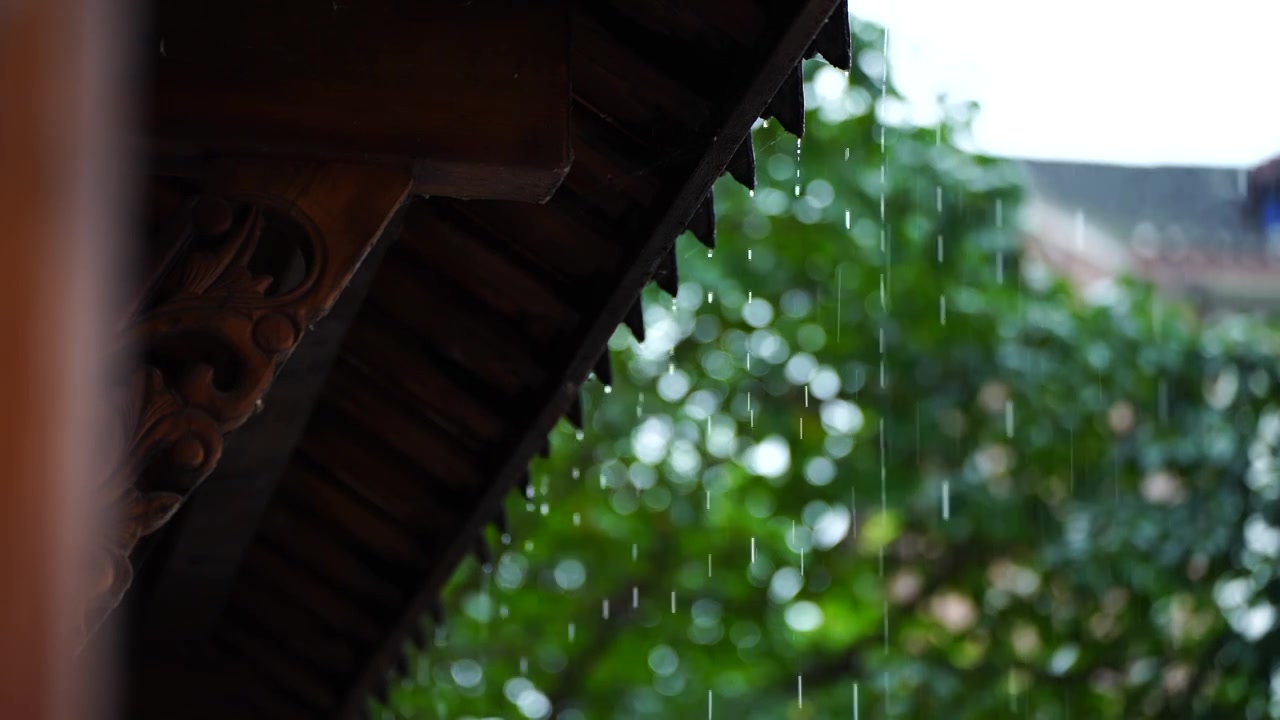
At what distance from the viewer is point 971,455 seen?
9633 mm

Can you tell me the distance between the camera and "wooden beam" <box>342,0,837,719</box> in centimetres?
191

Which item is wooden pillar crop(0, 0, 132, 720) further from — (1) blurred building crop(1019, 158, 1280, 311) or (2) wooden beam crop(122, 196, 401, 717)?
(1) blurred building crop(1019, 158, 1280, 311)

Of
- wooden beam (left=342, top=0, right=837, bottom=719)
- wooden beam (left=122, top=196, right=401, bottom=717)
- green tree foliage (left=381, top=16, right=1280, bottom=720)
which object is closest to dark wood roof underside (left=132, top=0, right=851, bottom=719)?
wooden beam (left=342, top=0, right=837, bottom=719)

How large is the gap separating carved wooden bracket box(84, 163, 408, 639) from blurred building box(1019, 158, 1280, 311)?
18.3m

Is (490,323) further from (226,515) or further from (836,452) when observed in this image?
(836,452)

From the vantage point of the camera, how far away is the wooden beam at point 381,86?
1.88 m

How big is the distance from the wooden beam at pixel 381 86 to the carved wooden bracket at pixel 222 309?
0.15ft

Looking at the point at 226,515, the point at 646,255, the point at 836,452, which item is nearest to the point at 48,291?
the point at 646,255

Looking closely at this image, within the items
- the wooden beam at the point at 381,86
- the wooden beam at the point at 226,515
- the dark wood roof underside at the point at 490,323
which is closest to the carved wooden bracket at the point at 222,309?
the wooden beam at the point at 381,86

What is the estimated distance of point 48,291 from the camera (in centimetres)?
77

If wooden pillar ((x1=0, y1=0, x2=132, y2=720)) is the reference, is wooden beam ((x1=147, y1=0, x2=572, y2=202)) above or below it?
above

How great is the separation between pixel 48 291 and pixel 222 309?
108 centimetres

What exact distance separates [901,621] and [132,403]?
860cm

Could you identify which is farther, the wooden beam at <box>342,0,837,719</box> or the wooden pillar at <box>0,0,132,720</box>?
the wooden beam at <box>342,0,837,719</box>
